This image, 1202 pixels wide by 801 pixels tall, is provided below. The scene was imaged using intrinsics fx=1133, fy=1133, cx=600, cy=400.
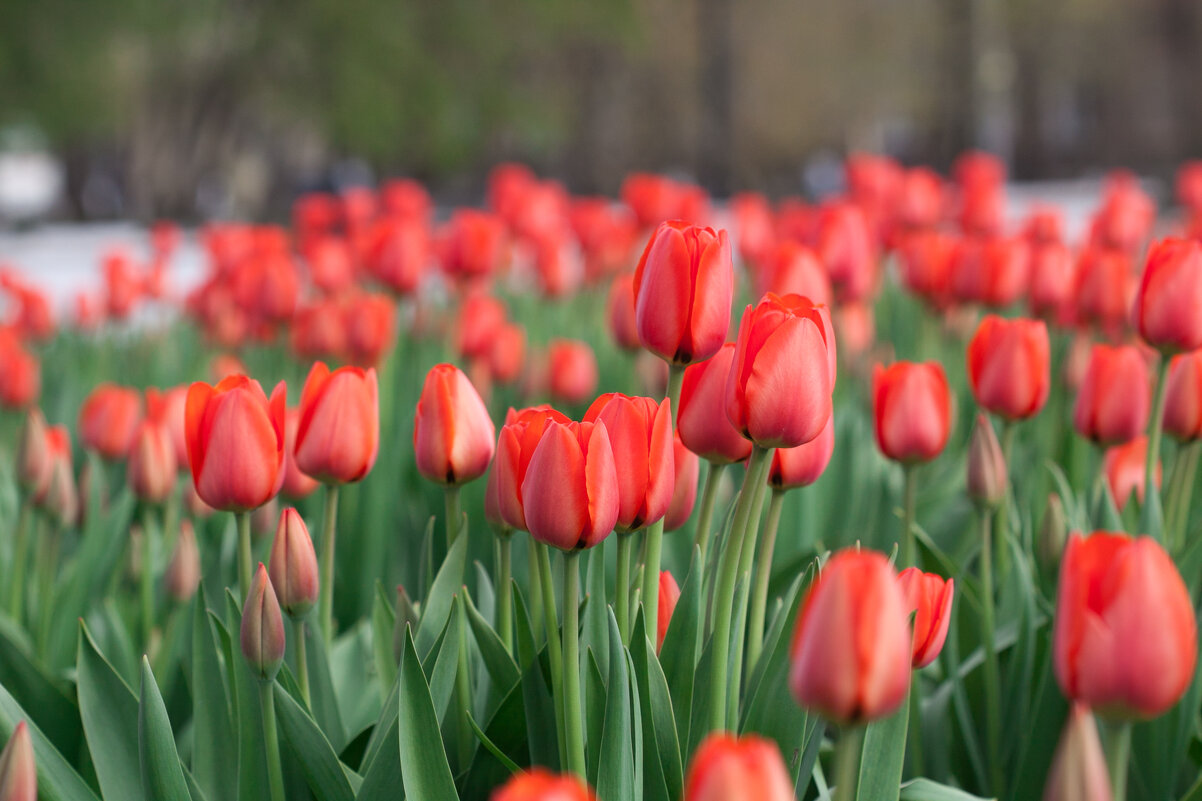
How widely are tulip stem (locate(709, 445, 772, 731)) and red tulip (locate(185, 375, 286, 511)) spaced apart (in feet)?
1.31

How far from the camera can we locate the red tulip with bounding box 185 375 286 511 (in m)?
0.96

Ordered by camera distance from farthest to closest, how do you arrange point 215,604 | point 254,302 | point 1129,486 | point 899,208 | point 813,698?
→ point 899,208
point 254,302
point 1129,486
point 215,604
point 813,698

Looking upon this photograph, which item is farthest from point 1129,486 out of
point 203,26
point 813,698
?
point 203,26

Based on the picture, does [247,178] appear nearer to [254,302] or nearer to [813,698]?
[254,302]

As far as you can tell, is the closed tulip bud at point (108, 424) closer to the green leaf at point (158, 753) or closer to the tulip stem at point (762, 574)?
the green leaf at point (158, 753)

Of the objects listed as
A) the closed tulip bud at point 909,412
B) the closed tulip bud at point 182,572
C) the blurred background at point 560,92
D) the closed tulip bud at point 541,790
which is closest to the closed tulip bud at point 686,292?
the closed tulip bud at point 909,412

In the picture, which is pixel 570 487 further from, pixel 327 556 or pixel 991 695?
pixel 991 695

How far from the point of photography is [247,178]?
18328mm

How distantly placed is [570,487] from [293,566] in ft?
1.09

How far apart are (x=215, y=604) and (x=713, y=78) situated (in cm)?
1622

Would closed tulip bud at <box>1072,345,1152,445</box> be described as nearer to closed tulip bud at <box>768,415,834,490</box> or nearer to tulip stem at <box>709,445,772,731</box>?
closed tulip bud at <box>768,415,834,490</box>

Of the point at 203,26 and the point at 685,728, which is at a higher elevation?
the point at 203,26

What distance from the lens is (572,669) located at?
839mm

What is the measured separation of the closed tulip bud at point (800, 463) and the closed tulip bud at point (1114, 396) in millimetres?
505
